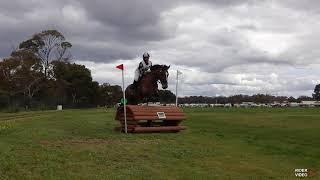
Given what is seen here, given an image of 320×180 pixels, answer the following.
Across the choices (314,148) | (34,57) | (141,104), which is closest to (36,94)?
(34,57)

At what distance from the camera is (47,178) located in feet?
32.4

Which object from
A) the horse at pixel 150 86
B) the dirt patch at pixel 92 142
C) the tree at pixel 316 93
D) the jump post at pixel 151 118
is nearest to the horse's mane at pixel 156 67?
the horse at pixel 150 86

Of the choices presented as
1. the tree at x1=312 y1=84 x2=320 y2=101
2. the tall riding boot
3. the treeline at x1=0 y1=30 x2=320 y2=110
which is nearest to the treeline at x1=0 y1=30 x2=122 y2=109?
the treeline at x1=0 y1=30 x2=320 y2=110

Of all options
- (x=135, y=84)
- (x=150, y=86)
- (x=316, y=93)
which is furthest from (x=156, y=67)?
(x=316, y=93)

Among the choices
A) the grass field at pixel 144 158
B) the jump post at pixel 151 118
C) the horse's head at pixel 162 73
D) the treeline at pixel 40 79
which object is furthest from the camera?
the treeline at pixel 40 79

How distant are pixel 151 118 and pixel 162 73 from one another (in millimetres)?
2165

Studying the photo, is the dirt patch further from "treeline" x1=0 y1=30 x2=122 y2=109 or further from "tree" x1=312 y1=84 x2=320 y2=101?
"tree" x1=312 y1=84 x2=320 y2=101

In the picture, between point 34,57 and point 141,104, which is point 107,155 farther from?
point 34,57

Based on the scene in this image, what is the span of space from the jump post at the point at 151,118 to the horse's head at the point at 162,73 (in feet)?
3.80

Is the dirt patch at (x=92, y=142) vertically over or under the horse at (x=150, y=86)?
under

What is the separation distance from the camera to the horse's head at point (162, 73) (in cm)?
2250

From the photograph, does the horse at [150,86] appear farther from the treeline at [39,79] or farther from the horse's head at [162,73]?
the treeline at [39,79]

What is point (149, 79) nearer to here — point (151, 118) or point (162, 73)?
point (162, 73)

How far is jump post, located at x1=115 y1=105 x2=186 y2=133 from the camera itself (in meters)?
21.6
